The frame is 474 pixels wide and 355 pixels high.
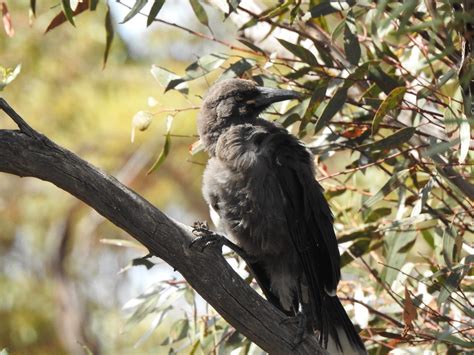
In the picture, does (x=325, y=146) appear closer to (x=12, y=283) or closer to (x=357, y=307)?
(x=357, y=307)

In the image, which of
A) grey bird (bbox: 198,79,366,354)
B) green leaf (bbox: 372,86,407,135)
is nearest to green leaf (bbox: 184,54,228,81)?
grey bird (bbox: 198,79,366,354)

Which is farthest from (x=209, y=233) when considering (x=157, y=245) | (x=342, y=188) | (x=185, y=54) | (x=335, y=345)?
(x=185, y=54)

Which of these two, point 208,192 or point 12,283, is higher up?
point 12,283

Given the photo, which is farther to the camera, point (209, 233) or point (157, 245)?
point (209, 233)

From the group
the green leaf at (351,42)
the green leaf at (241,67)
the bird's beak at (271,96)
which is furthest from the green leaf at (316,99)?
the green leaf at (241,67)

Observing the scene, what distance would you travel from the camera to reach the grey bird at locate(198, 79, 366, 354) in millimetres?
3395

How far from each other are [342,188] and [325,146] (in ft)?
1.32

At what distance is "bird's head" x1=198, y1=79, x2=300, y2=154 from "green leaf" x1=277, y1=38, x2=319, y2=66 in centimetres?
22

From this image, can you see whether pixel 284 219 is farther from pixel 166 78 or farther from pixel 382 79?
pixel 166 78

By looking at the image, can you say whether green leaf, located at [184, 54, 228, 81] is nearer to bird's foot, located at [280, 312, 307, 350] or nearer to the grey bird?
the grey bird

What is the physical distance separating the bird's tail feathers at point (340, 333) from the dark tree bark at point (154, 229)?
259mm

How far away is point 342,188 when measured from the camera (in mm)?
3996

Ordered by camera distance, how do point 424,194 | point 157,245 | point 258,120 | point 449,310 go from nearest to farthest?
point 157,245 < point 424,194 < point 449,310 < point 258,120

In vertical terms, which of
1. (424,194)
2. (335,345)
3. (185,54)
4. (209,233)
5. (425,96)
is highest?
(185,54)
